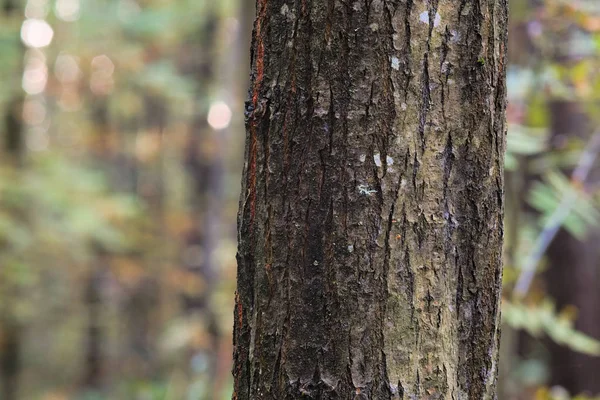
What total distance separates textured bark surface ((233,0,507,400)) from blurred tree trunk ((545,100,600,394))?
606 centimetres

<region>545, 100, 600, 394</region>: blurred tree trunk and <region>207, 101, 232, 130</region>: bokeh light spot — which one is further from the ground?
<region>207, 101, 232, 130</region>: bokeh light spot

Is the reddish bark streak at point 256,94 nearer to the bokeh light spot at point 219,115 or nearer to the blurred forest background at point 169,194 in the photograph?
the blurred forest background at point 169,194

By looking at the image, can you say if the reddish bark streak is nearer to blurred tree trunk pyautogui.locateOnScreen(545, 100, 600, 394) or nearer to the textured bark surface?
the textured bark surface

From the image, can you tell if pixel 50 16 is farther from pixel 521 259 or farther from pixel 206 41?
pixel 521 259

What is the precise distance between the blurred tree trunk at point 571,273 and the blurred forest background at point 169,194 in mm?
20

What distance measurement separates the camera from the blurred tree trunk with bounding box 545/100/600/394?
7.00 m

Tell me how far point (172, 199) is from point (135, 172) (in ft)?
5.66

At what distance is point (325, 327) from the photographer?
1.44 meters

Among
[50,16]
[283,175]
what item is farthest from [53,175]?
[283,175]

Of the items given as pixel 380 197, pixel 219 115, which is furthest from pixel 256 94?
pixel 219 115

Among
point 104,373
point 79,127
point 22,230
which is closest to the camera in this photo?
point 22,230

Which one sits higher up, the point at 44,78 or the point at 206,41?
the point at 206,41

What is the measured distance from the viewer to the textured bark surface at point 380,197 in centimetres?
142

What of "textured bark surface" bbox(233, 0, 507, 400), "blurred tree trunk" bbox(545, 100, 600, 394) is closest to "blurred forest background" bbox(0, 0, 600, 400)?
"blurred tree trunk" bbox(545, 100, 600, 394)
